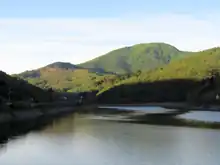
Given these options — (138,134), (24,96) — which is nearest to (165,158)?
(138,134)

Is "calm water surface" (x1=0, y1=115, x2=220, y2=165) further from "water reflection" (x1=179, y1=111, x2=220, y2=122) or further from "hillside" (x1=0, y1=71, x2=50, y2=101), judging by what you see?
"hillside" (x1=0, y1=71, x2=50, y2=101)

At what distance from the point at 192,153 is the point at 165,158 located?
18.8 feet

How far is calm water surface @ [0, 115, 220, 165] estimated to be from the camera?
5831 centimetres

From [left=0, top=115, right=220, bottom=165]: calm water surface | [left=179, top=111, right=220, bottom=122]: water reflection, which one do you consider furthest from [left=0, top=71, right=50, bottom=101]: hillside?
[left=0, top=115, right=220, bottom=165]: calm water surface

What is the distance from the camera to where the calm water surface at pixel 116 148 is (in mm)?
58312

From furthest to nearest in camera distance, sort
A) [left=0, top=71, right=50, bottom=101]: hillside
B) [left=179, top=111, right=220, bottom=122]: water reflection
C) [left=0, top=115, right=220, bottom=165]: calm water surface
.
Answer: [left=0, top=71, right=50, bottom=101]: hillside, [left=179, top=111, right=220, bottom=122]: water reflection, [left=0, top=115, right=220, bottom=165]: calm water surface

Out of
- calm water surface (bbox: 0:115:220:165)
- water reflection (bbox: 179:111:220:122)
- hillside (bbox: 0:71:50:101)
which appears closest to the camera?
calm water surface (bbox: 0:115:220:165)

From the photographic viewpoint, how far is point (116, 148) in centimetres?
7006

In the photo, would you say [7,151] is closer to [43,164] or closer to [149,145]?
[43,164]

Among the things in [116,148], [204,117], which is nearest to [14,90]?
[204,117]

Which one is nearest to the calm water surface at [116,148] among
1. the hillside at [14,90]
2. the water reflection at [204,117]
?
the water reflection at [204,117]

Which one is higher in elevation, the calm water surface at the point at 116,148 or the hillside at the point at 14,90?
the hillside at the point at 14,90

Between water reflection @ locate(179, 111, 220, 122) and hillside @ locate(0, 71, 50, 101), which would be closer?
water reflection @ locate(179, 111, 220, 122)

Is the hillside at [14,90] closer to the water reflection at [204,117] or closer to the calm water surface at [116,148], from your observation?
the water reflection at [204,117]
